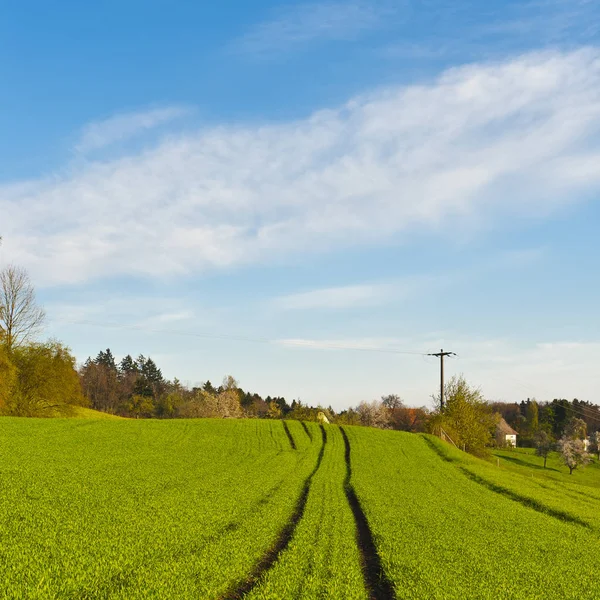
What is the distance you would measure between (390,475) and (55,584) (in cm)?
3990

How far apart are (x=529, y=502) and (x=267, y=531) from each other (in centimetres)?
2716

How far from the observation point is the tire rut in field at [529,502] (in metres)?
33.7

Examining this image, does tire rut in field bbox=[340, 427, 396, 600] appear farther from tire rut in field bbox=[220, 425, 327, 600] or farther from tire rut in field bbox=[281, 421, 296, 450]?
tire rut in field bbox=[281, 421, 296, 450]

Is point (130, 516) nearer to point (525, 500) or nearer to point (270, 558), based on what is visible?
point (270, 558)

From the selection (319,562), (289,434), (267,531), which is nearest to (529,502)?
(267,531)

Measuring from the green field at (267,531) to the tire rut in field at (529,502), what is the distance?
21 cm

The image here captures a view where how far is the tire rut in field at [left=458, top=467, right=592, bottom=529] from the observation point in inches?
1326

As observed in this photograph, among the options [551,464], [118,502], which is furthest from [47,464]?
[551,464]

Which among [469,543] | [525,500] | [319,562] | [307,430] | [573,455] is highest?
[319,562]

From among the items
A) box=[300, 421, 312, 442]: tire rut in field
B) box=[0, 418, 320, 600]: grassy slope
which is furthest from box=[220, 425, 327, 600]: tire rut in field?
box=[300, 421, 312, 442]: tire rut in field

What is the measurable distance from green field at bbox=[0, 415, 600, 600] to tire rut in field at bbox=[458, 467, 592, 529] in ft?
0.70

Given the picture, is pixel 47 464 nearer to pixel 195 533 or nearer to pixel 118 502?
pixel 118 502

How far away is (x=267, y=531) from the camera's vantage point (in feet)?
70.9

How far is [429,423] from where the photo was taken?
90.1 metres
